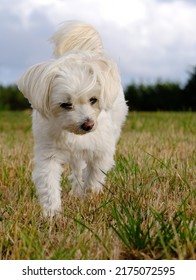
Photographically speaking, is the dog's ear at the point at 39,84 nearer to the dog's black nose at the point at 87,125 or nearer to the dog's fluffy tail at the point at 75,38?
the dog's black nose at the point at 87,125

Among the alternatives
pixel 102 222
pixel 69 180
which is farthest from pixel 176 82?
pixel 102 222

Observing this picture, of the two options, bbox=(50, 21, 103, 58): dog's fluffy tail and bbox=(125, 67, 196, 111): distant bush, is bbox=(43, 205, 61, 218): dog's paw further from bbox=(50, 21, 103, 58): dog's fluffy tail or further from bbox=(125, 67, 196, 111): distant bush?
bbox=(125, 67, 196, 111): distant bush

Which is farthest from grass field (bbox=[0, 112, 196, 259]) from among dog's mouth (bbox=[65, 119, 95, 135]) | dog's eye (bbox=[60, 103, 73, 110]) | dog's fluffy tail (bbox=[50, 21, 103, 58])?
dog's fluffy tail (bbox=[50, 21, 103, 58])

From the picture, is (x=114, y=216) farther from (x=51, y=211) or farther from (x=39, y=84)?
(x=39, y=84)

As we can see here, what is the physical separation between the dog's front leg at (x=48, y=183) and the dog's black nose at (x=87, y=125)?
1.61 feet

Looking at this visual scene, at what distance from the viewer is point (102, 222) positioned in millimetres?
3109

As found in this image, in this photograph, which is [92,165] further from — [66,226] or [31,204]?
[66,226]

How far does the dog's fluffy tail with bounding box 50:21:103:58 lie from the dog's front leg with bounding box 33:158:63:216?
0.90 metres

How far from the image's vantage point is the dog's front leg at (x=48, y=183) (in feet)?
12.1

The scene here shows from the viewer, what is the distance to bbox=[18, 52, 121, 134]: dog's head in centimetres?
353

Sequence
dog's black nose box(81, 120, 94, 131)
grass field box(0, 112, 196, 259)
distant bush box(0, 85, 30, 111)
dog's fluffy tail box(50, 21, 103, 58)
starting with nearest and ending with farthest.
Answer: grass field box(0, 112, 196, 259) < dog's black nose box(81, 120, 94, 131) < dog's fluffy tail box(50, 21, 103, 58) < distant bush box(0, 85, 30, 111)

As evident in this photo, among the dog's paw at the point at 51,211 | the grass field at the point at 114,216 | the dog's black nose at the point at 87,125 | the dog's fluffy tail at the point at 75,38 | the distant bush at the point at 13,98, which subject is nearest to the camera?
the grass field at the point at 114,216

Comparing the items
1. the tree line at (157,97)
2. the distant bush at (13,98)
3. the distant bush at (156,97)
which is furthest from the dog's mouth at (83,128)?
the distant bush at (13,98)

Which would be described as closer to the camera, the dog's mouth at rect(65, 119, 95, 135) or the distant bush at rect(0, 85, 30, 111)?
the dog's mouth at rect(65, 119, 95, 135)
